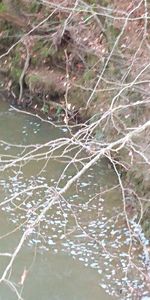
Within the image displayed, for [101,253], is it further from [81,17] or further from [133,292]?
[81,17]

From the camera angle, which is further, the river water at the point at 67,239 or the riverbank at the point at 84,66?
the riverbank at the point at 84,66

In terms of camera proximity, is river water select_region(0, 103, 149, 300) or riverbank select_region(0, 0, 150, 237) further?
riverbank select_region(0, 0, 150, 237)

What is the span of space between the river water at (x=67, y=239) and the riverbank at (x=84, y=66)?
10.4 inches

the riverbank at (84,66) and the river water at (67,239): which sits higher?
the riverbank at (84,66)

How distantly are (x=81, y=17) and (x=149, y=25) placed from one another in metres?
Result: 0.72

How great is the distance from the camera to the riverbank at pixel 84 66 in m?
5.29

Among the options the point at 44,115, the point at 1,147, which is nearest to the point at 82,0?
the point at 44,115

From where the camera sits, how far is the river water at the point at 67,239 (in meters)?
4.16

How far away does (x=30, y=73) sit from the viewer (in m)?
6.61

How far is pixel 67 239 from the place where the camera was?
4.61 m

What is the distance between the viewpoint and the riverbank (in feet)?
17.4

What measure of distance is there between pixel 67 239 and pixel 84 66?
219cm

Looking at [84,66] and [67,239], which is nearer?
[67,239]

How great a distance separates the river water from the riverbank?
265 mm
